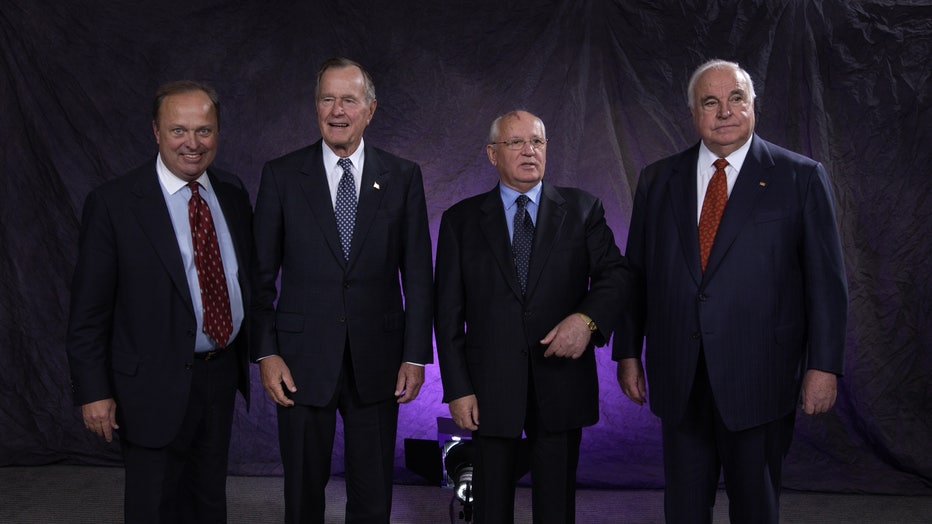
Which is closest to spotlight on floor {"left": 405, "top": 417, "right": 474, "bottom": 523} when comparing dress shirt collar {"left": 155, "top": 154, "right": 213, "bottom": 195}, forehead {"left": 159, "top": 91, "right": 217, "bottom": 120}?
dress shirt collar {"left": 155, "top": 154, "right": 213, "bottom": 195}

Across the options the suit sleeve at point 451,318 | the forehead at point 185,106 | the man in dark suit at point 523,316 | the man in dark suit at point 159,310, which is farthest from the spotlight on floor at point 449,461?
the forehead at point 185,106

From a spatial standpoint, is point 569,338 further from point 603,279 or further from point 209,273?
point 209,273

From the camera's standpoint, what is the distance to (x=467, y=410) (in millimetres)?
2555

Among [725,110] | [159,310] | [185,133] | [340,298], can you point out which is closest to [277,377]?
[340,298]

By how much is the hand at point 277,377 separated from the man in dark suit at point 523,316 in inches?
18.7

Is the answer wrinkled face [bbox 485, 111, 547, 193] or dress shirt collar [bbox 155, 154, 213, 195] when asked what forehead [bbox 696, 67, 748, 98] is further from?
dress shirt collar [bbox 155, 154, 213, 195]

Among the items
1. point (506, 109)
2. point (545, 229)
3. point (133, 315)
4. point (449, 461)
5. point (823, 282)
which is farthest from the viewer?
point (506, 109)

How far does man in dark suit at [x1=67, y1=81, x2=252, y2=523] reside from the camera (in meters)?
2.45

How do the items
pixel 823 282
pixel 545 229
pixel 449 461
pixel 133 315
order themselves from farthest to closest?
pixel 449 461
pixel 545 229
pixel 133 315
pixel 823 282

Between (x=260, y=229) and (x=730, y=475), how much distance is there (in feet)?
5.20

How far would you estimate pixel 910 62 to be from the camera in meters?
3.80

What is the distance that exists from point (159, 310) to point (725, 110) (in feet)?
5.84

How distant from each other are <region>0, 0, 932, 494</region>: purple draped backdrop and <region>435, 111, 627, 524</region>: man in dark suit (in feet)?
4.63

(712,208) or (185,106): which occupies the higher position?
(185,106)
